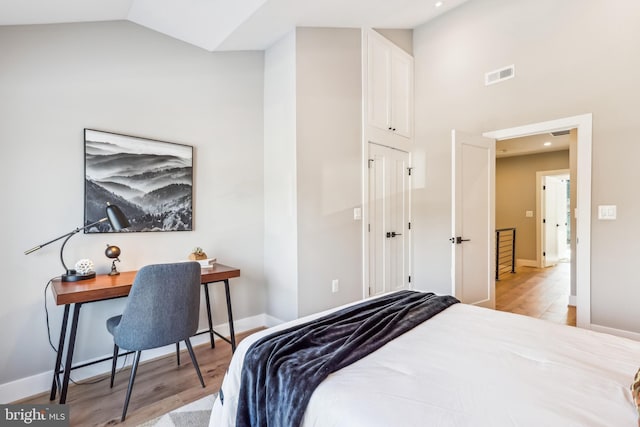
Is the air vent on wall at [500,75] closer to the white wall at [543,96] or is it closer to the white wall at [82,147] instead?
the white wall at [543,96]

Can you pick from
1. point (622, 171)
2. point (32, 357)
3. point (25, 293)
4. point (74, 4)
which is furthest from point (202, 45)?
point (622, 171)

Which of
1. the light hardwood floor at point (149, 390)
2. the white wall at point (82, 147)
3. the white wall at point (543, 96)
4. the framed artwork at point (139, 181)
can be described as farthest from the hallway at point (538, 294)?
the framed artwork at point (139, 181)

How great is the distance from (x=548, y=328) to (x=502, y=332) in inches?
10.7

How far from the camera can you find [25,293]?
213cm

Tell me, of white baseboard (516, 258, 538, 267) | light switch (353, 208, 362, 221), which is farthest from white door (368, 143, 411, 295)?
white baseboard (516, 258, 538, 267)

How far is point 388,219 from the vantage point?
378 cm

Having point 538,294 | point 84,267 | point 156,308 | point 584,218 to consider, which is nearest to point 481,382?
point 156,308

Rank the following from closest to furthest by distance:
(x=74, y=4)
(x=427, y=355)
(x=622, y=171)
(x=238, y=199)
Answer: (x=427, y=355) < (x=74, y=4) < (x=622, y=171) < (x=238, y=199)

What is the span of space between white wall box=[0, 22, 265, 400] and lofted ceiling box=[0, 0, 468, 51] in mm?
110

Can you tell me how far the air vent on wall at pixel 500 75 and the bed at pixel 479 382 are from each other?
2.81 m

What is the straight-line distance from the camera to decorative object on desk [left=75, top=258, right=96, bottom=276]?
2209 mm

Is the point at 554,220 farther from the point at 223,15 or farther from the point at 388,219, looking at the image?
the point at 223,15

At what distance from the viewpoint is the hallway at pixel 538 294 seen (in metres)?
3.73

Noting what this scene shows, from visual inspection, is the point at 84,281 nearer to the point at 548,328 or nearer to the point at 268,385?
the point at 268,385
